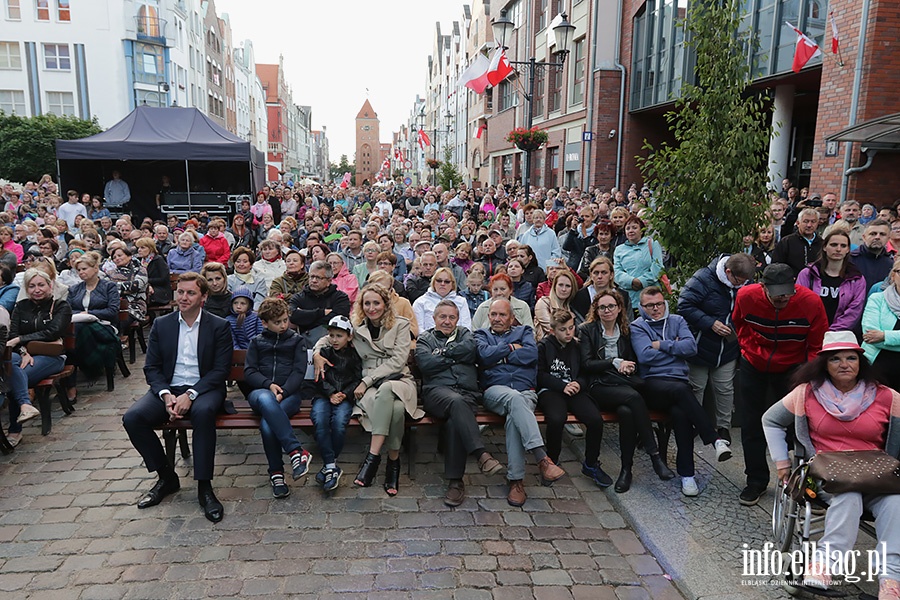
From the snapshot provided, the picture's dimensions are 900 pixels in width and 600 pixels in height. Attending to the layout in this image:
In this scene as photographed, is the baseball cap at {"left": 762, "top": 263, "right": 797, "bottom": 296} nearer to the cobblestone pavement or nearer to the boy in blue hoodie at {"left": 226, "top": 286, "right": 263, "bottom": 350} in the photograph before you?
the cobblestone pavement

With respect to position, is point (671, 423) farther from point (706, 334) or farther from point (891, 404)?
point (891, 404)

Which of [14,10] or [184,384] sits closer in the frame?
[184,384]

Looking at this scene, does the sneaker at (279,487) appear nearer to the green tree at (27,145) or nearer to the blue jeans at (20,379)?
the blue jeans at (20,379)

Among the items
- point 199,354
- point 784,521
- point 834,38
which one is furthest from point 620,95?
point 784,521

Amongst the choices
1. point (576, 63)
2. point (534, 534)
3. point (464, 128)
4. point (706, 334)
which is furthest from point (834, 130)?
point (464, 128)

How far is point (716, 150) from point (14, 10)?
5037 cm

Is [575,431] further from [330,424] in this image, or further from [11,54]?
[11,54]

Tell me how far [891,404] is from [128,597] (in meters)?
4.67

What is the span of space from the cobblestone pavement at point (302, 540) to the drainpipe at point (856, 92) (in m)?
8.76

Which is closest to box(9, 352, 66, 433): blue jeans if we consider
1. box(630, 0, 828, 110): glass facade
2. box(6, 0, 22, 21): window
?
box(630, 0, 828, 110): glass facade

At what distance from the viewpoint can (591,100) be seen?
74.0ft

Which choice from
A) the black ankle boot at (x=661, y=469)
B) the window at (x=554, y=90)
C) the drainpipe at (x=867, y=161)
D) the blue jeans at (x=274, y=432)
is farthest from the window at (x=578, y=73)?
the blue jeans at (x=274, y=432)

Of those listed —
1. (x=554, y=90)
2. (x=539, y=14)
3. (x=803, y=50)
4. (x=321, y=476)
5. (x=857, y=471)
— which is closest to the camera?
(x=857, y=471)

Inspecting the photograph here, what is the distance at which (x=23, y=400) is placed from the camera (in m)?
5.92
